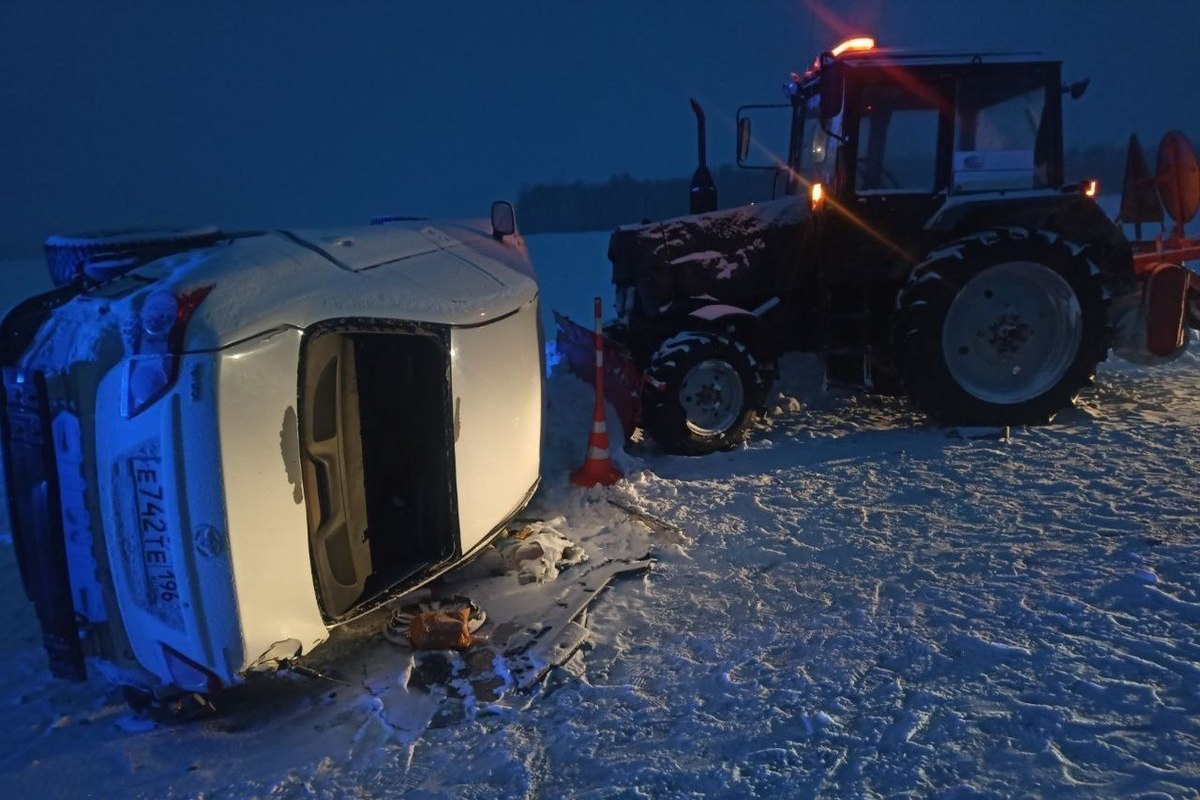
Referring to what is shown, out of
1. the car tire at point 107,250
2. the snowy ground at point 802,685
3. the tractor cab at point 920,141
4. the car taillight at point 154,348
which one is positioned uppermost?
the tractor cab at point 920,141

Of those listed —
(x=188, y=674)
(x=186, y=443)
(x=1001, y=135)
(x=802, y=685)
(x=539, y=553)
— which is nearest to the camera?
(x=186, y=443)

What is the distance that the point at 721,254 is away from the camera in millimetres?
6715

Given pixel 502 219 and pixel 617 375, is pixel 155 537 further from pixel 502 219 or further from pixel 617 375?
pixel 617 375

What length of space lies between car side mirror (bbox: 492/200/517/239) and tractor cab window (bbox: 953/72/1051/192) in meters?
3.63

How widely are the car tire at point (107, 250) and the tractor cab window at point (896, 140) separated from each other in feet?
16.0

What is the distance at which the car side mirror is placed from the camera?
16.6 feet

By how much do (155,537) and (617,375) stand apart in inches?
152

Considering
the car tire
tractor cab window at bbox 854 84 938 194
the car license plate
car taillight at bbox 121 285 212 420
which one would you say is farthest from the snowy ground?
tractor cab window at bbox 854 84 938 194

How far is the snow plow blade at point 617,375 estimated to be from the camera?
6.03 meters

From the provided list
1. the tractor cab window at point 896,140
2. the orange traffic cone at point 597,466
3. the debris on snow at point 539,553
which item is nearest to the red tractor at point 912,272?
the tractor cab window at point 896,140

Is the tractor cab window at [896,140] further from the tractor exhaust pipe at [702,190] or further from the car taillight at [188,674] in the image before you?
the car taillight at [188,674]

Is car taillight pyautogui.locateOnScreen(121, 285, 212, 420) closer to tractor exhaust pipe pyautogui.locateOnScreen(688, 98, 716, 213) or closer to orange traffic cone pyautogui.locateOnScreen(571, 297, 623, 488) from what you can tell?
orange traffic cone pyautogui.locateOnScreen(571, 297, 623, 488)

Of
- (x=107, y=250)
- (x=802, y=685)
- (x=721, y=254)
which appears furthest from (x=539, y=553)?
Result: (x=721, y=254)

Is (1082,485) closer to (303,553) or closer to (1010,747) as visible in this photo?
(1010,747)
